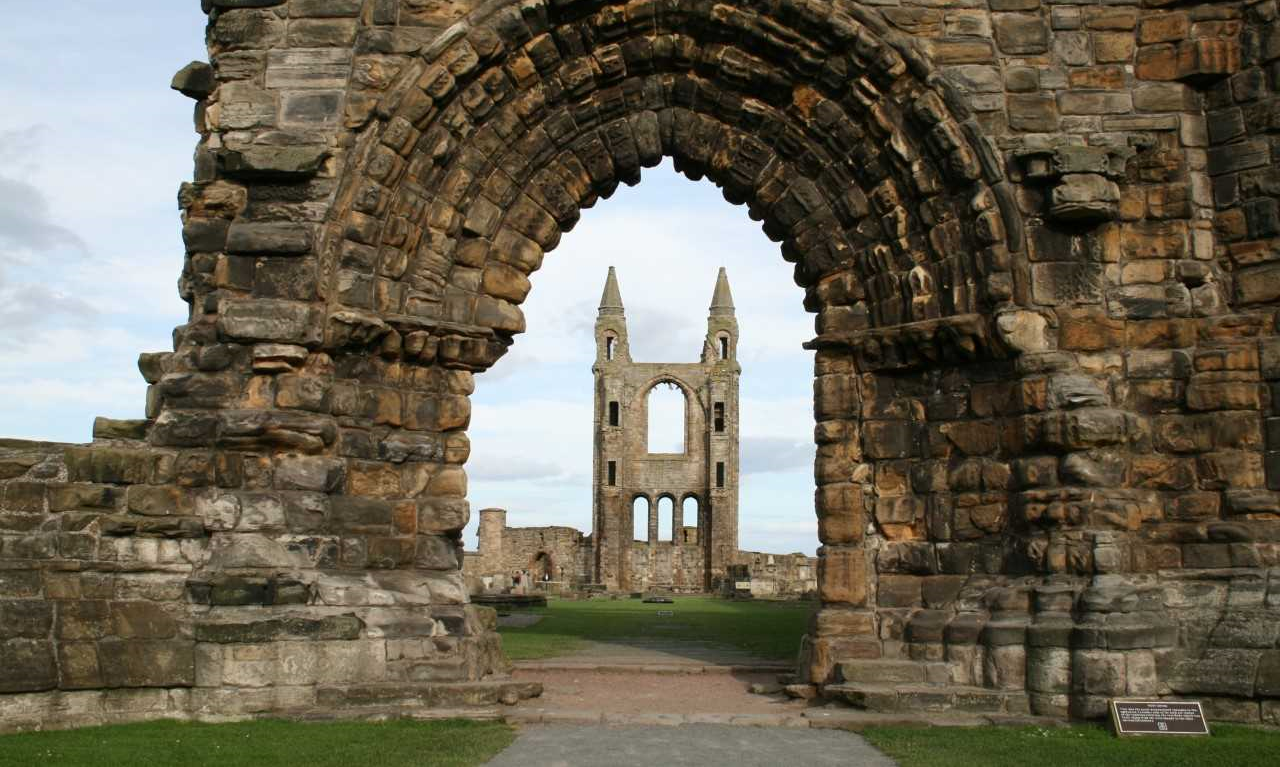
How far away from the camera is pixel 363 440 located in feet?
34.5

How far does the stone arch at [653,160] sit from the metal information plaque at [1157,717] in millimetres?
3107

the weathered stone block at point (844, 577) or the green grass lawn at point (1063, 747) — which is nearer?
the green grass lawn at point (1063, 747)

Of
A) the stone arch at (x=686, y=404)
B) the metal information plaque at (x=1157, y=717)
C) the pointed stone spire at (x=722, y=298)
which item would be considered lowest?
the metal information plaque at (x=1157, y=717)

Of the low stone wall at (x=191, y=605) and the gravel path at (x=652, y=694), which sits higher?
the low stone wall at (x=191, y=605)

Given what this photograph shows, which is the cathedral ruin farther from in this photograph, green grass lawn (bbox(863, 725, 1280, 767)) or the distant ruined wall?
green grass lawn (bbox(863, 725, 1280, 767))

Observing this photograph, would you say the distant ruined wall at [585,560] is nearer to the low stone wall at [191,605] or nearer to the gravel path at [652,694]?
the gravel path at [652,694]

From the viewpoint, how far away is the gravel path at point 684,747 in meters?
7.44

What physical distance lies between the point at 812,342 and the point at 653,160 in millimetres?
2173

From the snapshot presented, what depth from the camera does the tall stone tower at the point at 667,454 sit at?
63.2m

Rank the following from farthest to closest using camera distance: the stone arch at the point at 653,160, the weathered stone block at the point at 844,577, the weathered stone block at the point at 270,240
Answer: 1. the weathered stone block at the point at 844,577
2. the stone arch at the point at 653,160
3. the weathered stone block at the point at 270,240

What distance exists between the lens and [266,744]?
25.8 ft

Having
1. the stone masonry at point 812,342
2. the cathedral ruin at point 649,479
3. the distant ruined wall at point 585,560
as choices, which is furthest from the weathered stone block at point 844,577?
the cathedral ruin at point 649,479

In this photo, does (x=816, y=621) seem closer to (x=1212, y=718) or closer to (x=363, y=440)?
(x=1212, y=718)

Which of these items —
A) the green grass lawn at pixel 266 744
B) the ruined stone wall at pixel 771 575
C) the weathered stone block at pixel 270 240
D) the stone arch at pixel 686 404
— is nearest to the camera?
the green grass lawn at pixel 266 744
